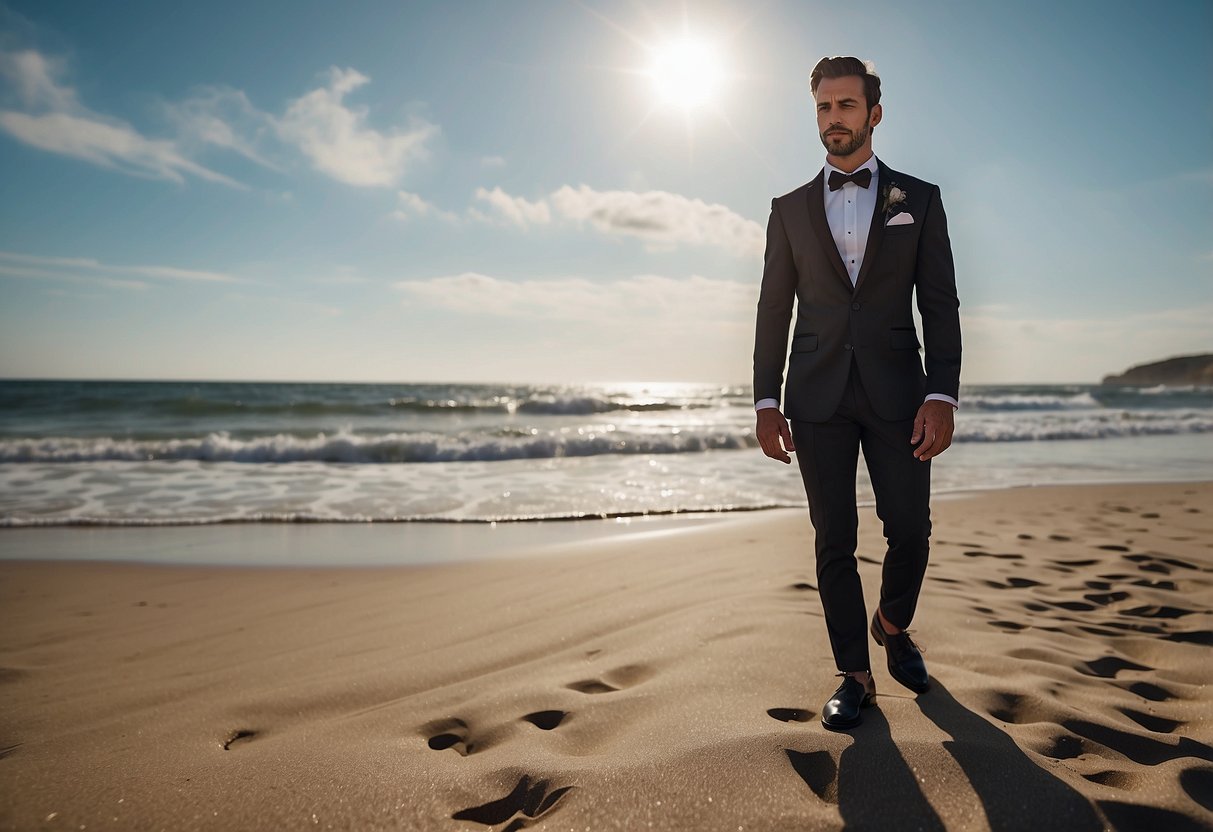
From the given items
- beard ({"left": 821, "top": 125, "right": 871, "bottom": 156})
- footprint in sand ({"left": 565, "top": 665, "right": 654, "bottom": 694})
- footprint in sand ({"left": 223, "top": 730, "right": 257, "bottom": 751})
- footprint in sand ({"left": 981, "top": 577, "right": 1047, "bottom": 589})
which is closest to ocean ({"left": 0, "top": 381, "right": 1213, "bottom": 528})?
footprint in sand ({"left": 981, "top": 577, "right": 1047, "bottom": 589})

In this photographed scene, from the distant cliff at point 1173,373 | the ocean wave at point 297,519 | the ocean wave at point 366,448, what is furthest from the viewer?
the distant cliff at point 1173,373

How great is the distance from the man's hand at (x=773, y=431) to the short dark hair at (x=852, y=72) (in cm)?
110

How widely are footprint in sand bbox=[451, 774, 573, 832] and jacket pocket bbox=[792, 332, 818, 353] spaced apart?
62.2 inches

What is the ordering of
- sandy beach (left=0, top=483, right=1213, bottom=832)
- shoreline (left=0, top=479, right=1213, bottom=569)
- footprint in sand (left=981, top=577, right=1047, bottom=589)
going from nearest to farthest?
sandy beach (left=0, top=483, right=1213, bottom=832) < footprint in sand (left=981, top=577, right=1047, bottom=589) < shoreline (left=0, top=479, right=1213, bottom=569)

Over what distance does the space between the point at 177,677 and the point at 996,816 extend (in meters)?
3.12

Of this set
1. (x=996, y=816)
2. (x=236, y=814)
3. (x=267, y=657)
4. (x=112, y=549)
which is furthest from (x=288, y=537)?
(x=996, y=816)

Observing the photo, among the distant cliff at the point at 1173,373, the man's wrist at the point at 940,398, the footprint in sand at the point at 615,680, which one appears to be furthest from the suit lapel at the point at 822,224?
the distant cliff at the point at 1173,373

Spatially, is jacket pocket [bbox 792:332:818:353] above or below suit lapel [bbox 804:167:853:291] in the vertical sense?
below

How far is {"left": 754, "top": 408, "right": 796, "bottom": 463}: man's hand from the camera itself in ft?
8.18

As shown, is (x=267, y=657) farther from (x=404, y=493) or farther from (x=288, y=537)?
(x=404, y=493)

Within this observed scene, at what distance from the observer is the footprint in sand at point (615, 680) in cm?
273

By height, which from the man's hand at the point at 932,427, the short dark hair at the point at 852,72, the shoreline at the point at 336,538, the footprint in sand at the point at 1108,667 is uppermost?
the short dark hair at the point at 852,72

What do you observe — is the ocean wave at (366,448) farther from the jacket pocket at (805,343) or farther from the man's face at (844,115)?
the man's face at (844,115)

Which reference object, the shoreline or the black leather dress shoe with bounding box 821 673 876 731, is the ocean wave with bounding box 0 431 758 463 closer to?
the shoreline
